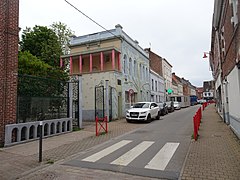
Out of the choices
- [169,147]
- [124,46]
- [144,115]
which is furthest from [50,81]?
[124,46]

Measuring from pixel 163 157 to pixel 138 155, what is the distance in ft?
2.70

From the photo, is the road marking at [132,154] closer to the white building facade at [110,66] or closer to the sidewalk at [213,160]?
the sidewalk at [213,160]

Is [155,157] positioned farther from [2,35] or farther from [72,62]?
[72,62]

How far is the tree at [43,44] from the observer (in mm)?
26406

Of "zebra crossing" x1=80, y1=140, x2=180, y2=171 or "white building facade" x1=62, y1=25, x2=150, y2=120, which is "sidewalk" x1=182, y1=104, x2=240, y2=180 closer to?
"zebra crossing" x1=80, y1=140, x2=180, y2=171

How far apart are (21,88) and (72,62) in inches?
546

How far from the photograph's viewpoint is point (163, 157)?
6285 mm

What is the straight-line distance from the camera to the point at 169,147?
7613mm

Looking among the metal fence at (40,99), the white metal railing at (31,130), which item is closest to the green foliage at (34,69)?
the metal fence at (40,99)

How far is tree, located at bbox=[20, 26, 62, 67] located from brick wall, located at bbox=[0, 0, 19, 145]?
17859 mm

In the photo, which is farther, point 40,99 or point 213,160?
point 40,99

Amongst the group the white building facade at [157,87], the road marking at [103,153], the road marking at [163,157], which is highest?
the white building facade at [157,87]

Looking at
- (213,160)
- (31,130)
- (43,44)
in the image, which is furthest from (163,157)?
(43,44)

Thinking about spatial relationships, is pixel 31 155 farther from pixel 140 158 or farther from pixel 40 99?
pixel 40 99
